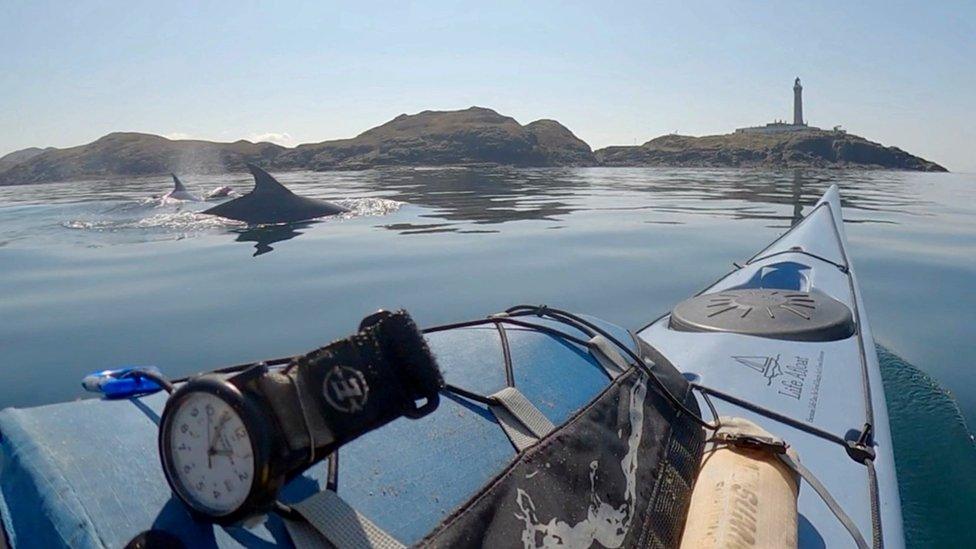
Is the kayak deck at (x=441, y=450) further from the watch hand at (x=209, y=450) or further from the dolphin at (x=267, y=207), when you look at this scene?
the dolphin at (x=267, y=207)

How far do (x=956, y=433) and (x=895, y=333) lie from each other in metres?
1.89

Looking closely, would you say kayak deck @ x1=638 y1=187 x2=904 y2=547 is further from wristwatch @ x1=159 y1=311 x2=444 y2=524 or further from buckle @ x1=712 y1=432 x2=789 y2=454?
A: wristwatch @ x1=159 y1=311 x2=444 y2=524

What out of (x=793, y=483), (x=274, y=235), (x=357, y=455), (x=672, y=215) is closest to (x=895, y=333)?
(x=793, y=483)

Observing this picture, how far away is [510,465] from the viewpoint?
1469mm

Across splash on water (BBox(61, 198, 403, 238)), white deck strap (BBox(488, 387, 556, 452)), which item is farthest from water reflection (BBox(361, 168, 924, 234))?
white deck strap (BBox(488, 387, 556, 452))

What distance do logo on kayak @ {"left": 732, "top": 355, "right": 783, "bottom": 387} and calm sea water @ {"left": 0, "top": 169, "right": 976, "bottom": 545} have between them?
2.39ft

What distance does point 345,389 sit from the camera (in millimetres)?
1138

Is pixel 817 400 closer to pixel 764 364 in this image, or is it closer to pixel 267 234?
pixel 764 364

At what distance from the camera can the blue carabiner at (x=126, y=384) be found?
1.51 meters

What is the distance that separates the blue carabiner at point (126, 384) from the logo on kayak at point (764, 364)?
257 cm

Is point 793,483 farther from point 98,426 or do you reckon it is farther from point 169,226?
point 169,226

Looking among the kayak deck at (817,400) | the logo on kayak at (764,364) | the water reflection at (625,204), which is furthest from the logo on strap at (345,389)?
the water reflection at (625,204)

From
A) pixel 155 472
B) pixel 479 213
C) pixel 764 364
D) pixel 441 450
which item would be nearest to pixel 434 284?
pixel 764 364

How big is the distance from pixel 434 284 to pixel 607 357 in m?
4.66
